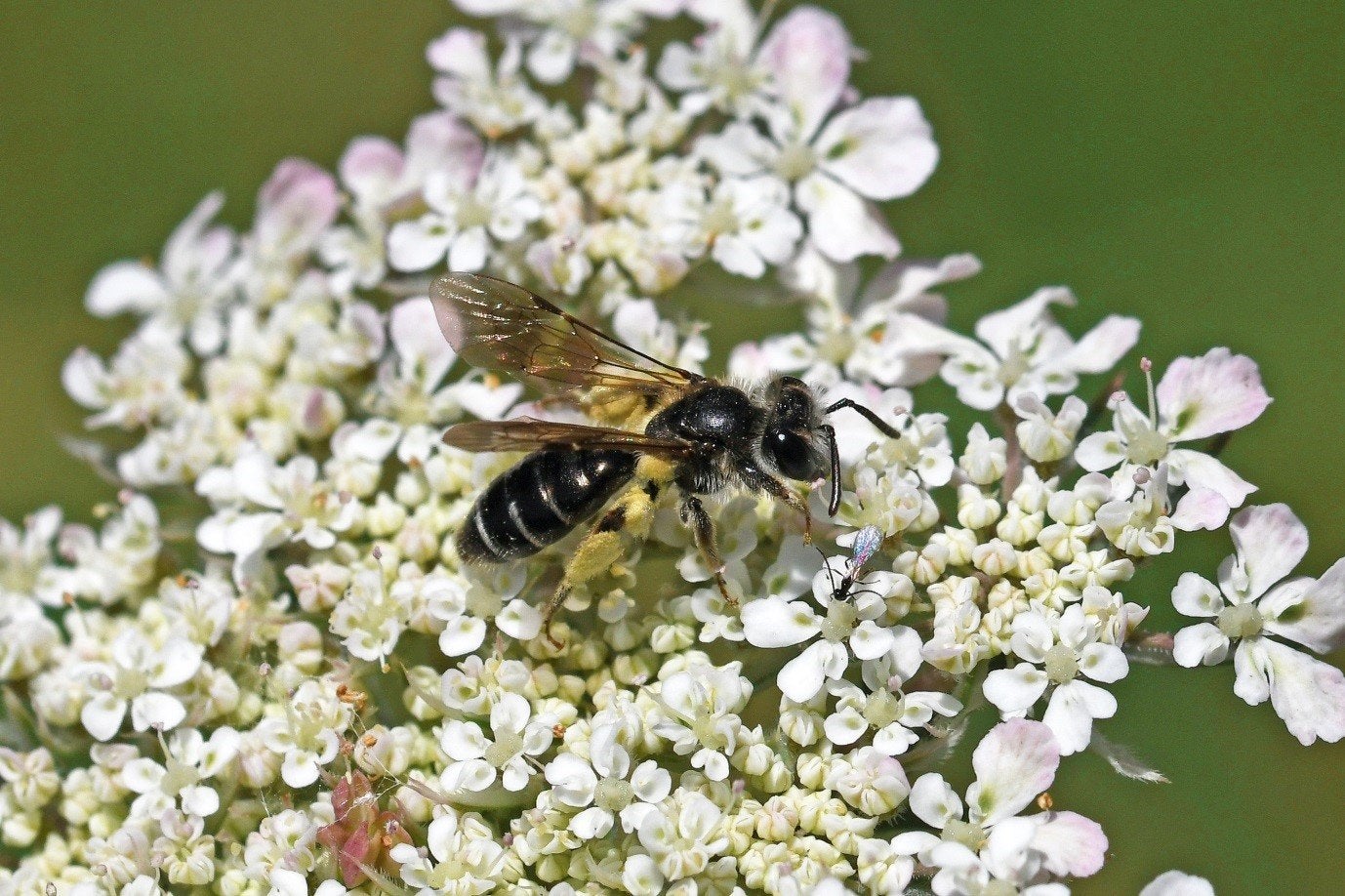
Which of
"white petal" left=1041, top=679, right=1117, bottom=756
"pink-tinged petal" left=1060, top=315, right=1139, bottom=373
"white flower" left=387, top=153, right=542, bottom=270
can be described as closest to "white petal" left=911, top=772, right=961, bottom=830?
"white petal" left=1041, top=679, right=1117, bottom=756

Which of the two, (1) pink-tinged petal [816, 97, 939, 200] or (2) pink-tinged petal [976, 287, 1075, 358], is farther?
(1) pink-tinged petal [816, 97, 939, 200]

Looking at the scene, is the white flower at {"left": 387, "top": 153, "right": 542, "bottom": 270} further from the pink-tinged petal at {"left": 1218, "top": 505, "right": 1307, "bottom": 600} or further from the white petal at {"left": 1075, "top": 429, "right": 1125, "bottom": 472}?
the pink-tinged petal at {"left": 1218, "top": 505, "right": 1307, "bottom": 600}

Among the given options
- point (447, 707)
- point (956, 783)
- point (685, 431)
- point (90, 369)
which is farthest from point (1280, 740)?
point (90, 369)

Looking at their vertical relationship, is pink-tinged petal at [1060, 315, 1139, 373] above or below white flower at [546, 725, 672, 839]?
above

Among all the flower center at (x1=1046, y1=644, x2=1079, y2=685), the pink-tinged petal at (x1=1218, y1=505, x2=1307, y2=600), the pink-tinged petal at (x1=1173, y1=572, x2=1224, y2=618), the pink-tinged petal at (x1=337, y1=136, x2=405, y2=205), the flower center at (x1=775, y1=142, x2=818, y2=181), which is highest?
the flower center at (x1=775, y1=142, x2=818, y2=181)

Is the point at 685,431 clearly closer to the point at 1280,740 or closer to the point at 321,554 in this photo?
the point at 321,554

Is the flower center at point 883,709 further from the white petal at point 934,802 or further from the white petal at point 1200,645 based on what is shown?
the white petal at point 1200,645

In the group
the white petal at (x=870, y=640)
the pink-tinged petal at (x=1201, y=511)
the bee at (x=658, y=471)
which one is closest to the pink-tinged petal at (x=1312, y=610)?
the pink-tinged petal at (x=1201, y=511)
